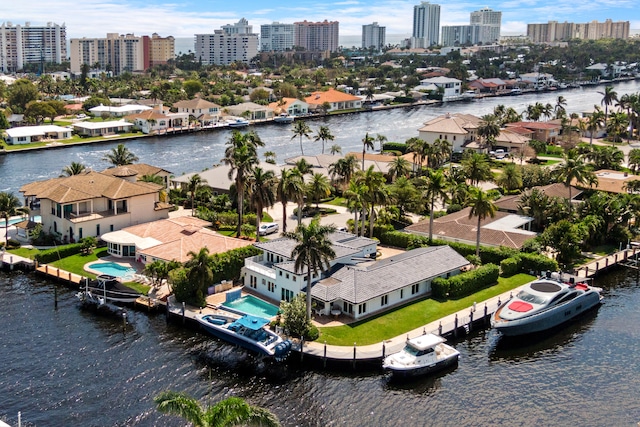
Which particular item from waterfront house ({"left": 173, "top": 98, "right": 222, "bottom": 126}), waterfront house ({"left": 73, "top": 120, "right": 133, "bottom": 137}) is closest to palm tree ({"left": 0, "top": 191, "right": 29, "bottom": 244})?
waterfront house ({"left": 73, "top": 120, "right": 133, "bottom": 137})

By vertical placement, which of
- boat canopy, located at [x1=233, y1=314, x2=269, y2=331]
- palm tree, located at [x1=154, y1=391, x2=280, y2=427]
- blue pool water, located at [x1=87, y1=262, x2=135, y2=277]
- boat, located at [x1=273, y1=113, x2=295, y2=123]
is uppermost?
boat, located at [x1=273, y1=113, x2=295, y2=123]

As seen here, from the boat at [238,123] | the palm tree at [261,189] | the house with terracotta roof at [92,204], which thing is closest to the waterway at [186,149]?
the boat at [238,123]

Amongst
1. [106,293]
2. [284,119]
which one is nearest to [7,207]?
[106,293]

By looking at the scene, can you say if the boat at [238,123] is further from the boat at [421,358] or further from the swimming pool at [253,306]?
the boat at [421,358]

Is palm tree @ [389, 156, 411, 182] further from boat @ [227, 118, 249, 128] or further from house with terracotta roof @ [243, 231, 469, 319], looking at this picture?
boat @ [227, 118, 249, 128]

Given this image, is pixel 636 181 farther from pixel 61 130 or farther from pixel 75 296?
pixel 61 130

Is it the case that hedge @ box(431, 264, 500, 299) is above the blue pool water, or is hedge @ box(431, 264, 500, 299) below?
above

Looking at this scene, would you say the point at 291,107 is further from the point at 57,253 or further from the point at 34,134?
the point at 57,253
